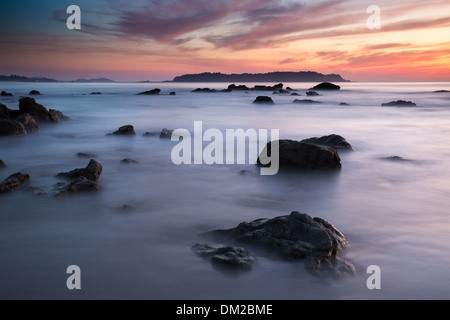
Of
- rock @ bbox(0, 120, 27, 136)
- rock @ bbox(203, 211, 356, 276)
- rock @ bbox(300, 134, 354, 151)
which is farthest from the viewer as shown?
rock @ bbox(0, 120, 27, 136)

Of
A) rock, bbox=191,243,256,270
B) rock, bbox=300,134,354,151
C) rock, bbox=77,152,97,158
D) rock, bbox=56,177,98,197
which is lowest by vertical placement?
rock, bbox=191,243,256,270

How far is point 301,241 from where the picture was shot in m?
3.83

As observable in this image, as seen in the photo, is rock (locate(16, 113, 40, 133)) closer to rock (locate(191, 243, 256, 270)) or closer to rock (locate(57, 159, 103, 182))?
rock (locate(57, 159, 103, 182))

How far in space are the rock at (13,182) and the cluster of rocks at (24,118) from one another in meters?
7.08

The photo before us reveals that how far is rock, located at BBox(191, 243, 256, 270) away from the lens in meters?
3.64

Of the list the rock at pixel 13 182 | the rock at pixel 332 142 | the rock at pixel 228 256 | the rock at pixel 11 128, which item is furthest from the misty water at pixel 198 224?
the rock at pixel 11 128

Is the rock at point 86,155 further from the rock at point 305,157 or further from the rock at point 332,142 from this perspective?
the rock at point 332,142

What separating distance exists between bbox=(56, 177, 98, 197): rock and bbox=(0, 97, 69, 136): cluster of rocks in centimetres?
800

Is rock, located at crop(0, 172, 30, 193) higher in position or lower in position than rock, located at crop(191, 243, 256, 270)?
higher

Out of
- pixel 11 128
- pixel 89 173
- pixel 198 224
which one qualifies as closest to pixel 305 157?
pixel 198 224

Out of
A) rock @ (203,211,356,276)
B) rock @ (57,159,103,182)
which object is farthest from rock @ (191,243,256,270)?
rock @ (57,159,103,182)

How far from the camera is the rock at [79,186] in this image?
19.1ft

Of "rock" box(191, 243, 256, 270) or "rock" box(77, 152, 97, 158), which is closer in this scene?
"rock" box(191, 243, 256, 270)
